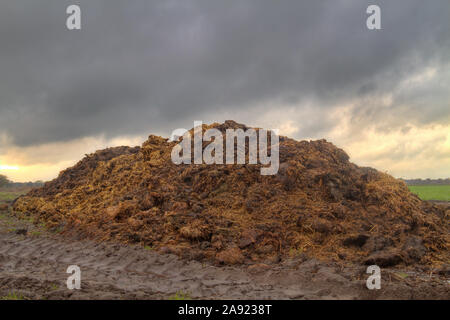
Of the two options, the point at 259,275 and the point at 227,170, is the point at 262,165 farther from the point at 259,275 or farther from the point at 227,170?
the point at 259,275

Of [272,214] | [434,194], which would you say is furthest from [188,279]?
[434,194]

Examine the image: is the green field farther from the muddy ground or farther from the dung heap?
the muddy ground

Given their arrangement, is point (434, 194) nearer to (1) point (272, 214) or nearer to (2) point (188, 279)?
(1) point (272, 214)

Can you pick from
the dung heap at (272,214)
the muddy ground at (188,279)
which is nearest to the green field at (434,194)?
the dung heap at (272,214)

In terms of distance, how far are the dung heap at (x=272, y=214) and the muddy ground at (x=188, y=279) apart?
0.49m

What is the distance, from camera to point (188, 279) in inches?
261

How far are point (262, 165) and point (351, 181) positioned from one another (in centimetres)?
271

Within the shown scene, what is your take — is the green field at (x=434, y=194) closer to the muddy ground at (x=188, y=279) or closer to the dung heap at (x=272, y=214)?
the dung heap at (x=272, y=214)

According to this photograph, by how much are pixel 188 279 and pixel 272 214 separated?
3.21 m

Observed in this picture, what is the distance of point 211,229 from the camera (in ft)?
28.1

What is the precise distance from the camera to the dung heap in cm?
782

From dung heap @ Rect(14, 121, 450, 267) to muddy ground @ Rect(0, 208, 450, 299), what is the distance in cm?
49

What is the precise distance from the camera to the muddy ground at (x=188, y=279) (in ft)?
18.4
